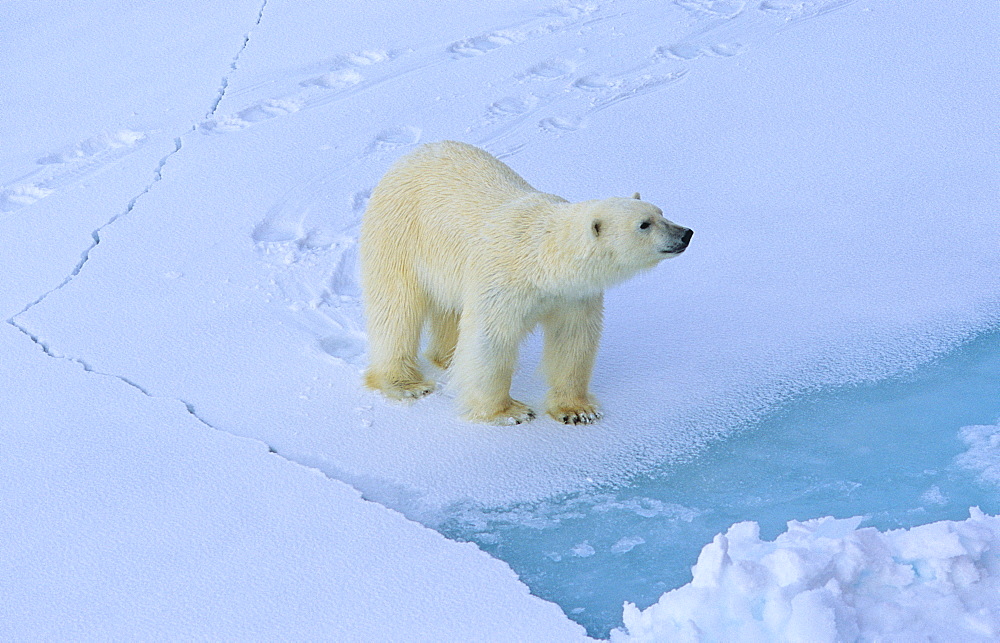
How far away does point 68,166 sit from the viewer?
225 inches

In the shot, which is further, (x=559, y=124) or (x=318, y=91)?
(x=318, y=91)

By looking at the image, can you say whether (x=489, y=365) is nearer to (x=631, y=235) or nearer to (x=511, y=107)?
(x=631, y=235)

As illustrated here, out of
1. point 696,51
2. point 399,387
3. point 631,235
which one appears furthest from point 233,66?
point 631,235

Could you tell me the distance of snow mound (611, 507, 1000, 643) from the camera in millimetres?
2508

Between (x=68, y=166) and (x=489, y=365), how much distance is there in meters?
3.07

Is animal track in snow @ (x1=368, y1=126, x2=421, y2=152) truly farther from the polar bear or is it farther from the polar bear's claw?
the polar bear's claw

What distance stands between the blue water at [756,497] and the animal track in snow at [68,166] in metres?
3.23

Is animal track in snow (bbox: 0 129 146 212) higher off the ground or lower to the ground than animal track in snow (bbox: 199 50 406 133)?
lower

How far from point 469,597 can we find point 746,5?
5454 millimetres

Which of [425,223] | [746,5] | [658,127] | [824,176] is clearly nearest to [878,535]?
[425,223]

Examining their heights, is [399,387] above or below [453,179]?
below

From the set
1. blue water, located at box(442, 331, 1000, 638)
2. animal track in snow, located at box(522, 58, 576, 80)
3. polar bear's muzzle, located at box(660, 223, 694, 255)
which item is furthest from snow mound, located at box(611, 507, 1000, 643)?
animal track in snow, located at box(522, 58, 576, 80)

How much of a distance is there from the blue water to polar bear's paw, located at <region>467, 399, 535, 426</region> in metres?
0.45

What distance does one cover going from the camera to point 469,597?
2957 mm
